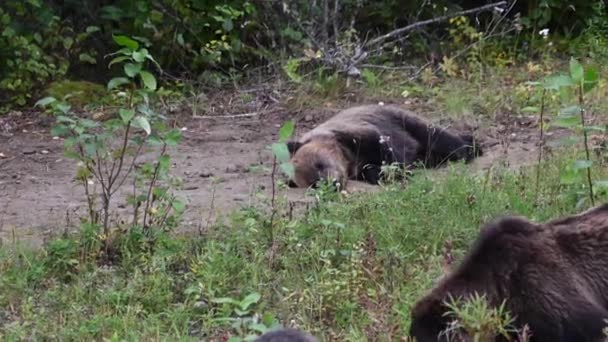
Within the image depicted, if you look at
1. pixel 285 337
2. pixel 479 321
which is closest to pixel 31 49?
pixel 479 321

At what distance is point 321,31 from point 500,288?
7.52m

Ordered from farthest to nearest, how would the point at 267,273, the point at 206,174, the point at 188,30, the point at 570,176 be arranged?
the point at 188,30 < the point at 206,174 < the point at 570,176 < the point at 267,273

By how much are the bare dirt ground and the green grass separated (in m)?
0.59

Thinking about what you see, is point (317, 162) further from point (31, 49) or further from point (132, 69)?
point (31, 49)

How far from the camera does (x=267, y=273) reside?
22.2ft

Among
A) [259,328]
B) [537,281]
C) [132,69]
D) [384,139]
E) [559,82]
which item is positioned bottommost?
[384,139]

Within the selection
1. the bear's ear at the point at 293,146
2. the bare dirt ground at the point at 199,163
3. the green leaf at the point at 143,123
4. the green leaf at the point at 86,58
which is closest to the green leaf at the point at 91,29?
the green leaf at the point at 86,58

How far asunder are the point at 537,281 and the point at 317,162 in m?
4.57

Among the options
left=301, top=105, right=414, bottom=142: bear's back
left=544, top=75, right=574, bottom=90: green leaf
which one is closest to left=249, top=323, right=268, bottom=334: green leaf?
left=544, top=75, right=574, bottom=90: green leaf

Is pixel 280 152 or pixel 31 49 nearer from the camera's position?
pixel 280 152

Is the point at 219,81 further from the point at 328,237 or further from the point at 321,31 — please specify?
the point at 328,237

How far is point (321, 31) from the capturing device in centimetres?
1263

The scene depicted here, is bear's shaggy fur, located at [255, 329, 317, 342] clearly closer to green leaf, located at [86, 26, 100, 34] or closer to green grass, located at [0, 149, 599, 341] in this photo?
green grass, located at [0, 149, 599, 341]

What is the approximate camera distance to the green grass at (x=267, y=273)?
20.3 ft
